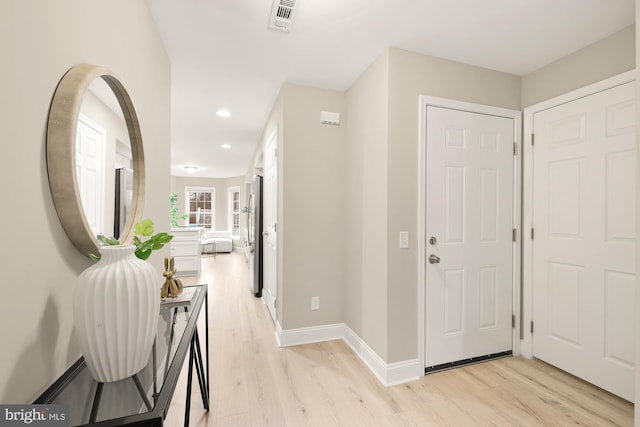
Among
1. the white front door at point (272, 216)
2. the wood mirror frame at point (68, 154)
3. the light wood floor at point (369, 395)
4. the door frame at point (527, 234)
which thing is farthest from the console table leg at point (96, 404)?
the door frame at point (527, 234)

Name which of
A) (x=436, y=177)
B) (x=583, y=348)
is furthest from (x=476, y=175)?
(x=583, y=348)

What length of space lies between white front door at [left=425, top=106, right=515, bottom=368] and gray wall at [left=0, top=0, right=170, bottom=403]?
2.05 metres

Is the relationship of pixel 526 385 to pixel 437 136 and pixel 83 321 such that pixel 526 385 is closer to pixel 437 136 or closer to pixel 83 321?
pixel 437 136

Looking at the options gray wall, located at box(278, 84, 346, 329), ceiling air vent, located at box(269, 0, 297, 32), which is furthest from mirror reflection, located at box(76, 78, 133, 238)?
gray wall, located at box(278, 84, 346, 329)

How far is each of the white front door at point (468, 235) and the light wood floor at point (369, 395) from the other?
0.84 ft

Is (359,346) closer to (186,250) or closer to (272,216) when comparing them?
(272,216)

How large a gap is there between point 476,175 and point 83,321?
8.28 feet

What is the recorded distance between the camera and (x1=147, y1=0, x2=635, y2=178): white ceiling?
1.68 m

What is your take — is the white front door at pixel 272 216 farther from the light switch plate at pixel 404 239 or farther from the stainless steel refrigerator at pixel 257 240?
the light switch plate at pixel 404 239

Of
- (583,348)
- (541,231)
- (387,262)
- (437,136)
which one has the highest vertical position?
(437,136)

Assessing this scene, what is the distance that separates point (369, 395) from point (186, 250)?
15.7 ft

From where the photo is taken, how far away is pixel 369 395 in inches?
74.2

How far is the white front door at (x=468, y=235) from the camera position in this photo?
215cm

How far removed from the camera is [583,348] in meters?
2.02
